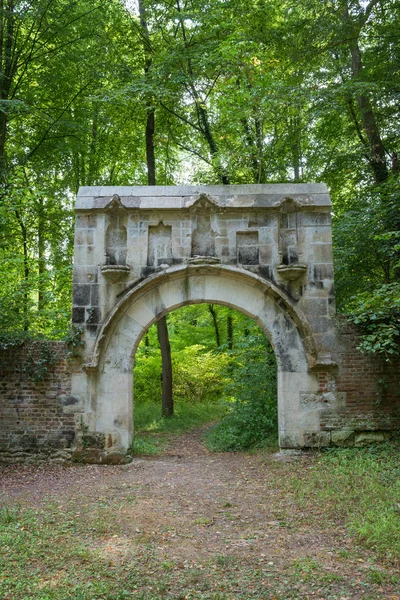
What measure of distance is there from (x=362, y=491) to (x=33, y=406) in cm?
529

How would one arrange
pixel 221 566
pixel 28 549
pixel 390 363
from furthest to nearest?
pixel 390 363, pixel 28 549, pixel 221 566

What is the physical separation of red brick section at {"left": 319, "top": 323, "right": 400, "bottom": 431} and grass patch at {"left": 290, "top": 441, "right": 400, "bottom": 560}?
16.5 inches

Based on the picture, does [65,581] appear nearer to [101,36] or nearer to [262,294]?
[262,294]

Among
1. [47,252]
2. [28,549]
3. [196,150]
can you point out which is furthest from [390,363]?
[47,252]

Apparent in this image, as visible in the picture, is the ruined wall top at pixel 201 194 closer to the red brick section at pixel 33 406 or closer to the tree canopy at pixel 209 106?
the tree canopy at pixel 209 106

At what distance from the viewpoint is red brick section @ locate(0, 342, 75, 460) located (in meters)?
8.21

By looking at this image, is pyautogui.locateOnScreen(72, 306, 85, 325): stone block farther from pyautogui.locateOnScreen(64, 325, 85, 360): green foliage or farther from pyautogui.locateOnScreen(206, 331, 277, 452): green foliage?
pyautogui.locateOnScreen(206, 331, 277, 452): green foliage

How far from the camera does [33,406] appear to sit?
830 cm

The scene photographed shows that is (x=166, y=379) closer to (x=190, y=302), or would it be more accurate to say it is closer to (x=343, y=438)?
(x=190, y=302)

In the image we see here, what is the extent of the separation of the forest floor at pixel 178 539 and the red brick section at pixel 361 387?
3.16 feet

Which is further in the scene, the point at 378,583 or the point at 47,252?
the point at 47,252

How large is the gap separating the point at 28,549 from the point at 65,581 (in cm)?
84

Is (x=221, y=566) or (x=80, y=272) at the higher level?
(x=80, y=272)

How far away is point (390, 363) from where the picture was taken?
8.27m
